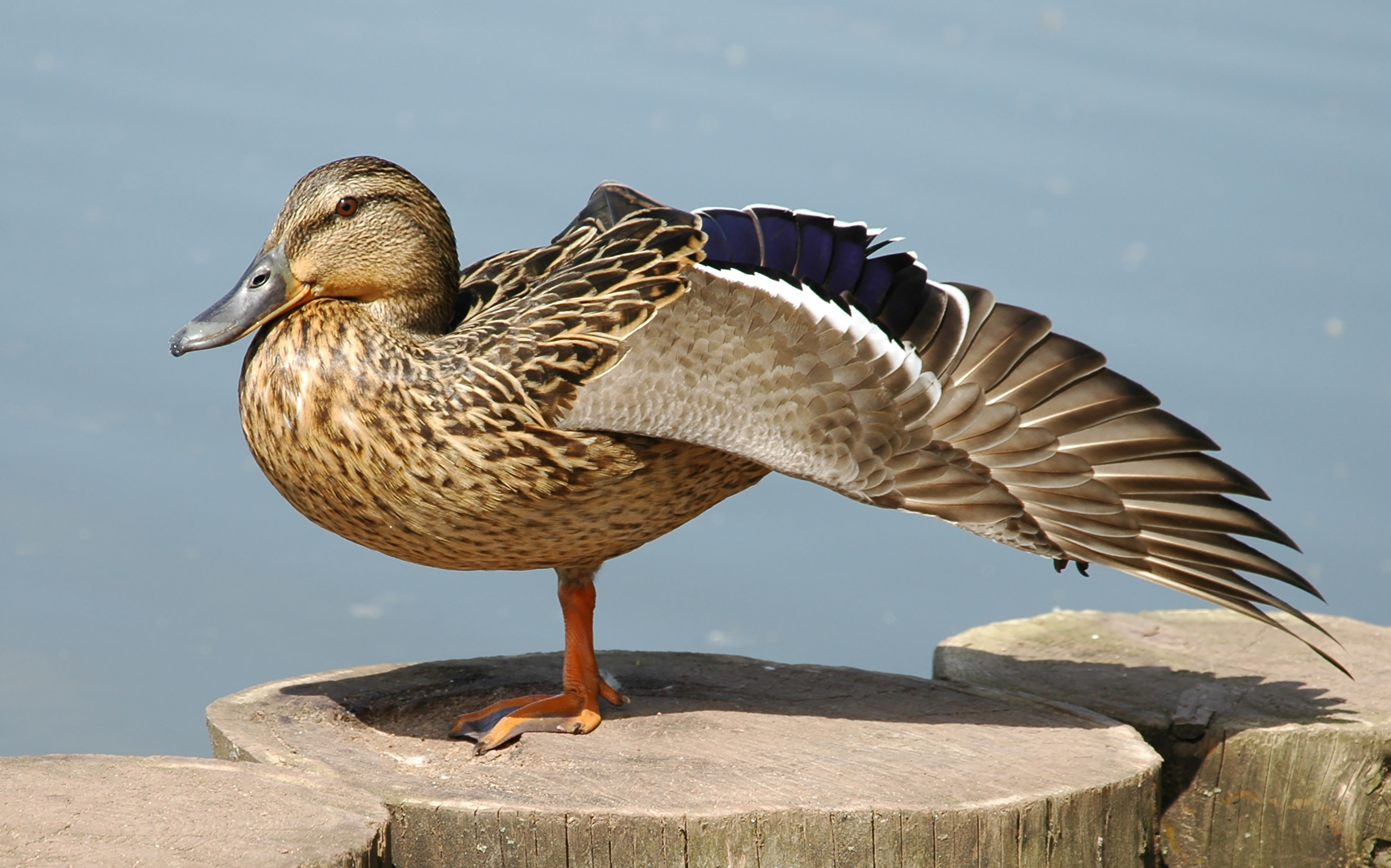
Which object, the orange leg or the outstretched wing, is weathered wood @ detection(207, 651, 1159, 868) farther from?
the outstretched wing

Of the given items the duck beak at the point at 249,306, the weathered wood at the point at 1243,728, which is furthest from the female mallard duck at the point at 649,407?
the weathered wood at the point at 1243,728

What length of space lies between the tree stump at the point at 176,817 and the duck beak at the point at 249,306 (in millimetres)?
797

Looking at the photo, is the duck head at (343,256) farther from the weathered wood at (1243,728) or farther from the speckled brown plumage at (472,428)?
the weathered wood at (1243,728)

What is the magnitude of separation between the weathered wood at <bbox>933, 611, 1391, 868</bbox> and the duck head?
1.56m

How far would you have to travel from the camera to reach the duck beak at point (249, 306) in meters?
2.95

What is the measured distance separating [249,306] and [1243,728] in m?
2.23

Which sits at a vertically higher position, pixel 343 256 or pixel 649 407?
pixel 343 256

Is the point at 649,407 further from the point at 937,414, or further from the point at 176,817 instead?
the point at 176,817

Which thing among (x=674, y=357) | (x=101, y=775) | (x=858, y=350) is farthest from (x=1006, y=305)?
(x=101, y=775)

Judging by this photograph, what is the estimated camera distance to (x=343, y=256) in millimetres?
2990

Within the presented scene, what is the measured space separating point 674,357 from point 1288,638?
1.93m

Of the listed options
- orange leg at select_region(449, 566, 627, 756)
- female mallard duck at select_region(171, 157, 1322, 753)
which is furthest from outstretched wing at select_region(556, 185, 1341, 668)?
orange leg at select_region(449, 566, 627, 756)

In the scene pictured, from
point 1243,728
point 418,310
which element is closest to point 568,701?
point 418,310

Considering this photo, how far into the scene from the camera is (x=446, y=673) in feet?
11.5
